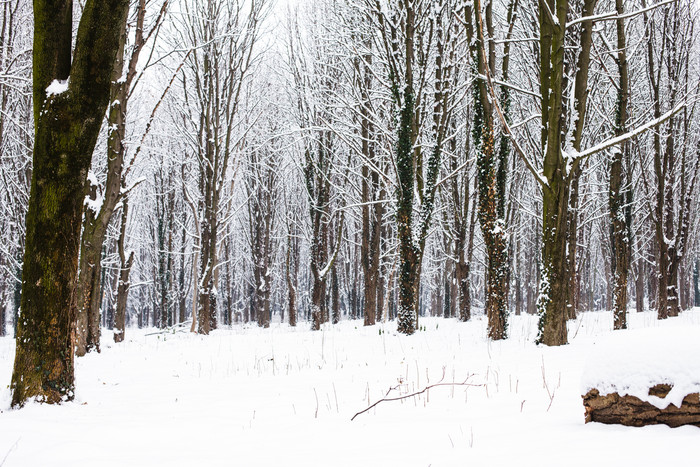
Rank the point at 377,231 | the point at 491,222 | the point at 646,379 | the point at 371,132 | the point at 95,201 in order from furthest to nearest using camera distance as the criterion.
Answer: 1. the point at 377,231
2. the point at 371,132
3. the point at 491,222
4. the point at 95,201
5. the point at 646,379

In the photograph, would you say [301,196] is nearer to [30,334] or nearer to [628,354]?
[30,334]

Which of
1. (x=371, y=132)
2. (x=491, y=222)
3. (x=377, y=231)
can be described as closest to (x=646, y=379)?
(x=491, y=222)

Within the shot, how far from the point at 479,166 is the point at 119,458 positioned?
6983 mm

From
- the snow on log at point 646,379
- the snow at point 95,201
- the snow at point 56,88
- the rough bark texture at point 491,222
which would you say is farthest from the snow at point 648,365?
the snow at point 95,201

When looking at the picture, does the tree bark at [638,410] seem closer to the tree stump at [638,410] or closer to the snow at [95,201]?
the tree stump at [638,410]

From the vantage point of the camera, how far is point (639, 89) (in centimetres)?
1455

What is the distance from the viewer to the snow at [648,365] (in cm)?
215

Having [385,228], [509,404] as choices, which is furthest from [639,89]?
[509,404]

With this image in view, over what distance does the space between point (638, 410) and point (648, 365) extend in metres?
0.24

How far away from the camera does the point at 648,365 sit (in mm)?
2227

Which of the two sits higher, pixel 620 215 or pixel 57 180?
pixel 620 215

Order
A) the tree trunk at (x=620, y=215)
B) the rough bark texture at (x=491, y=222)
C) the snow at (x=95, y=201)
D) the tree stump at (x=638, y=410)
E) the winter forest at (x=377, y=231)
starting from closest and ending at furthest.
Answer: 1. the tree stump at (x=638, y=410)
2. the winter forest at (x=377, y=231)
3. the snow at (x=95, y=201)
4. the rough bark texture at (x=491, y=222)
5. the tree trunk at (x=620, y=215)

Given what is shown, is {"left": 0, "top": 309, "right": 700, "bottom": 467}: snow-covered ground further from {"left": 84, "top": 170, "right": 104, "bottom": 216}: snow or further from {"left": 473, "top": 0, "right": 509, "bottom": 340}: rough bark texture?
{"left": 84, "top": 170, "right": 104, "bottom": 216}: snow

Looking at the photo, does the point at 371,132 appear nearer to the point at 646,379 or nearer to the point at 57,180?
the point at 57,180
